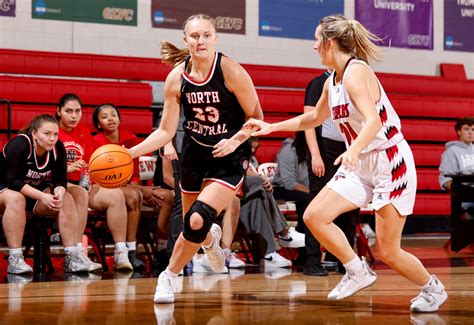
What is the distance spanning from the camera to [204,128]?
429 centimetres

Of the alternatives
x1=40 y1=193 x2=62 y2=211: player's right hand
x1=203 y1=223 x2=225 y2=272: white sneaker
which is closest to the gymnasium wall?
x1=40 y1=193 x2=62 y2=211: player's right hand

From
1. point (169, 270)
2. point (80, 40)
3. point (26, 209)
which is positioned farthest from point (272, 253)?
point (80, 40)

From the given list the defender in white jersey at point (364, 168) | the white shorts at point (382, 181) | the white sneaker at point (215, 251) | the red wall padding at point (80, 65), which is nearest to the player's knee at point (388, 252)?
the defender in white jersey at point (364, 168)

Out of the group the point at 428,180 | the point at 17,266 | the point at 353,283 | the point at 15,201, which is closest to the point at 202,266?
the point at 17,266

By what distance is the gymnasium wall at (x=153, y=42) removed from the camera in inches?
357

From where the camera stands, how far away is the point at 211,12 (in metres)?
9.83

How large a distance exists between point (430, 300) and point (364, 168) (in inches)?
27.1

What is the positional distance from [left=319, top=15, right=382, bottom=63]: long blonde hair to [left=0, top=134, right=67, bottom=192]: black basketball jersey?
2653mm

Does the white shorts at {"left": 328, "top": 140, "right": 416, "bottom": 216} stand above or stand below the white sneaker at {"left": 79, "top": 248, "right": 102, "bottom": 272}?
above

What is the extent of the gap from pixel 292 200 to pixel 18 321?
406cm

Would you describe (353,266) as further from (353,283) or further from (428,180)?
(428,180)

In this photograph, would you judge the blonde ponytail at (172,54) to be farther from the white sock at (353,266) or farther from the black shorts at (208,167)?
the white sock at (353,266)

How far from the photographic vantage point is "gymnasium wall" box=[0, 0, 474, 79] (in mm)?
9070

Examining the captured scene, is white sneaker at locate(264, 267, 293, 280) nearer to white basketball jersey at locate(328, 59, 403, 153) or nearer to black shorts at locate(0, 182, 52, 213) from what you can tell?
black shorts at locate(0, 182, 52, 213)
